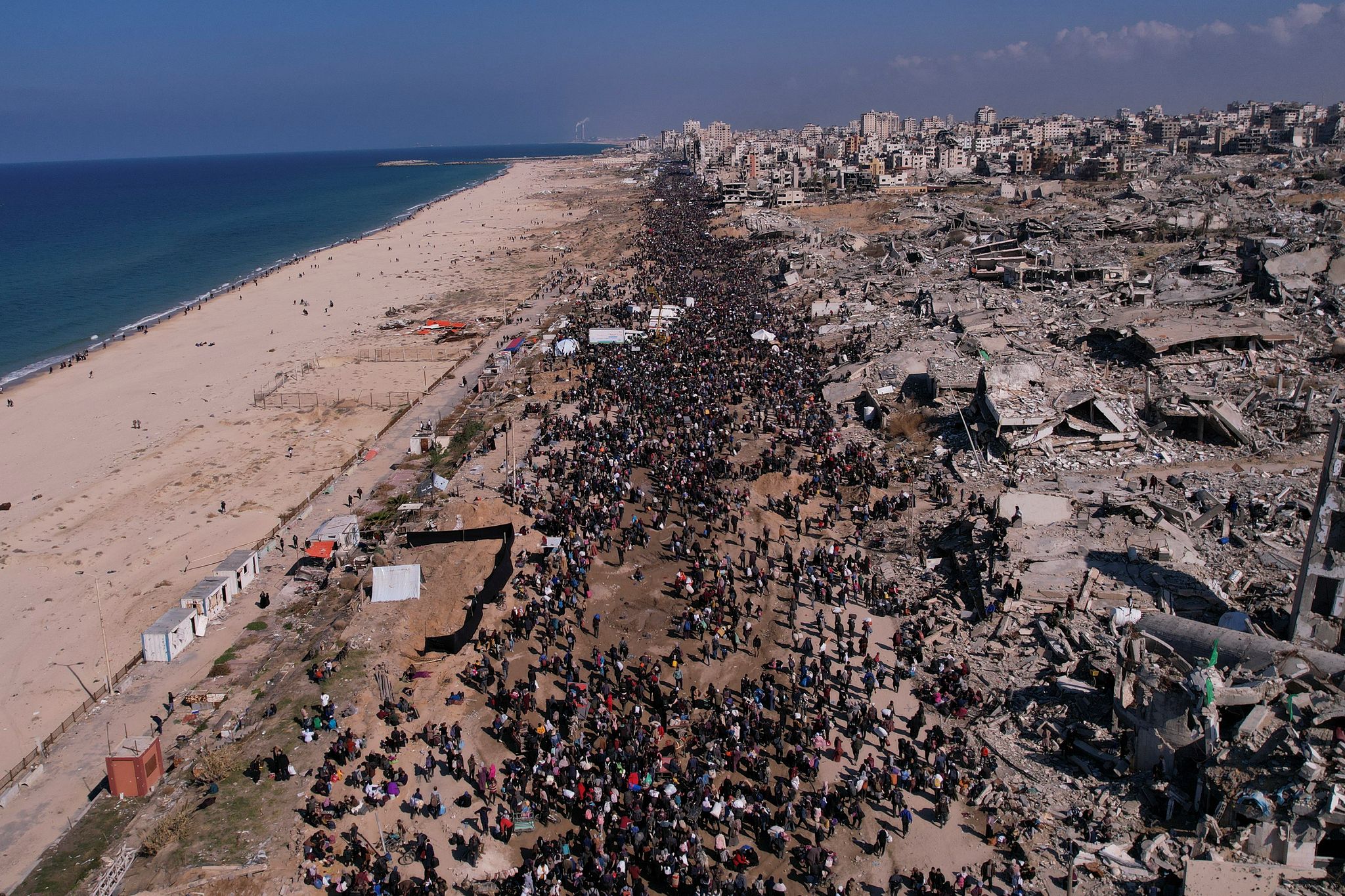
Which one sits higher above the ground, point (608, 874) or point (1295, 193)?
point (1295, 193)

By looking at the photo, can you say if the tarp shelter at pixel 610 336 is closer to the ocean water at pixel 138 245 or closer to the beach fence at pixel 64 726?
the beach fence at pixel 64 726

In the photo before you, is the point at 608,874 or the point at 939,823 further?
the point at 939,823

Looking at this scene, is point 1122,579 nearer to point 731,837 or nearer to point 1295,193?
point 731,837

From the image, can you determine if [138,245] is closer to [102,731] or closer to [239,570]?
[239,570]

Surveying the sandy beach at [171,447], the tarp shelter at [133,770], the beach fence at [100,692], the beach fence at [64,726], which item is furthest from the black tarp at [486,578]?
the beach fence at [64,726]

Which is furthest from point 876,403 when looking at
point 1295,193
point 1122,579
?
point 1295,193

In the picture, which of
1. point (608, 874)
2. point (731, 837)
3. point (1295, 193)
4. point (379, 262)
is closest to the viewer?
point (608, 874)
